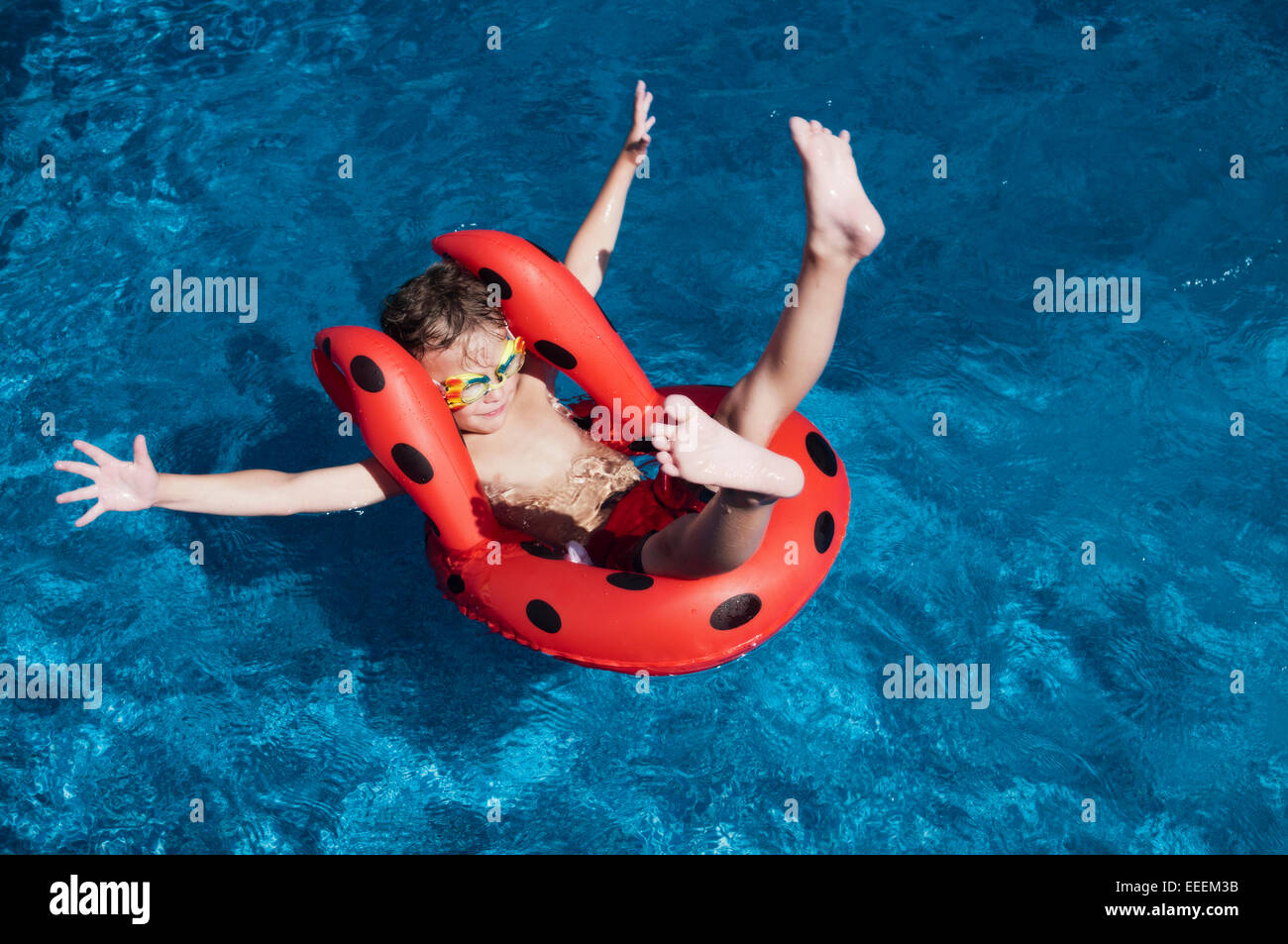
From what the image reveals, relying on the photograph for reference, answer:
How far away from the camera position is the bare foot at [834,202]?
2.51m

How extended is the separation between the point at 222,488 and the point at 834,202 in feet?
5.62

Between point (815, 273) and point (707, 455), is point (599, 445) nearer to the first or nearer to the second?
point (815, 273)

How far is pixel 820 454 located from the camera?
3197 millimetres

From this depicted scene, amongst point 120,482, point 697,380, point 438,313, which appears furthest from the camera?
point 697,380

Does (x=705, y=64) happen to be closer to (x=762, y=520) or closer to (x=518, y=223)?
(x=518, y=223)

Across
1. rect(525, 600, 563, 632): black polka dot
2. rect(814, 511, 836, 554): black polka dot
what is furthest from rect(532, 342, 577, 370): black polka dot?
rect(814, 511, 836, 554): black polka dot

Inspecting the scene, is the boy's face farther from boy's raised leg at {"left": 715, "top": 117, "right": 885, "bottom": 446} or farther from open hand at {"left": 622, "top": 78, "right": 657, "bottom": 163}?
open hand at {"left": 622, "top": 78, "right": 657, "bottom": 163}

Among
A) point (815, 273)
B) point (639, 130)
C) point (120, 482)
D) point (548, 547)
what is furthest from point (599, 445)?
point (120, 482)

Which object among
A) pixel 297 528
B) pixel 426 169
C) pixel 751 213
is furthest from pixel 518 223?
pixel 297 528

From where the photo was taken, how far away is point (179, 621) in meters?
3.90

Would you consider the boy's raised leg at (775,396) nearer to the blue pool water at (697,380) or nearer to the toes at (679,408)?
the toes at (679,408)

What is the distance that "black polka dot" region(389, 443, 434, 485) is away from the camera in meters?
3.07

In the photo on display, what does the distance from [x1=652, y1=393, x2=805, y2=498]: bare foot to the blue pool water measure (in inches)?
59.0

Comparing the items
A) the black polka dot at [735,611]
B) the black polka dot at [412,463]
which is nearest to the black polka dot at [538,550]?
the black polka dot at [412,463]
